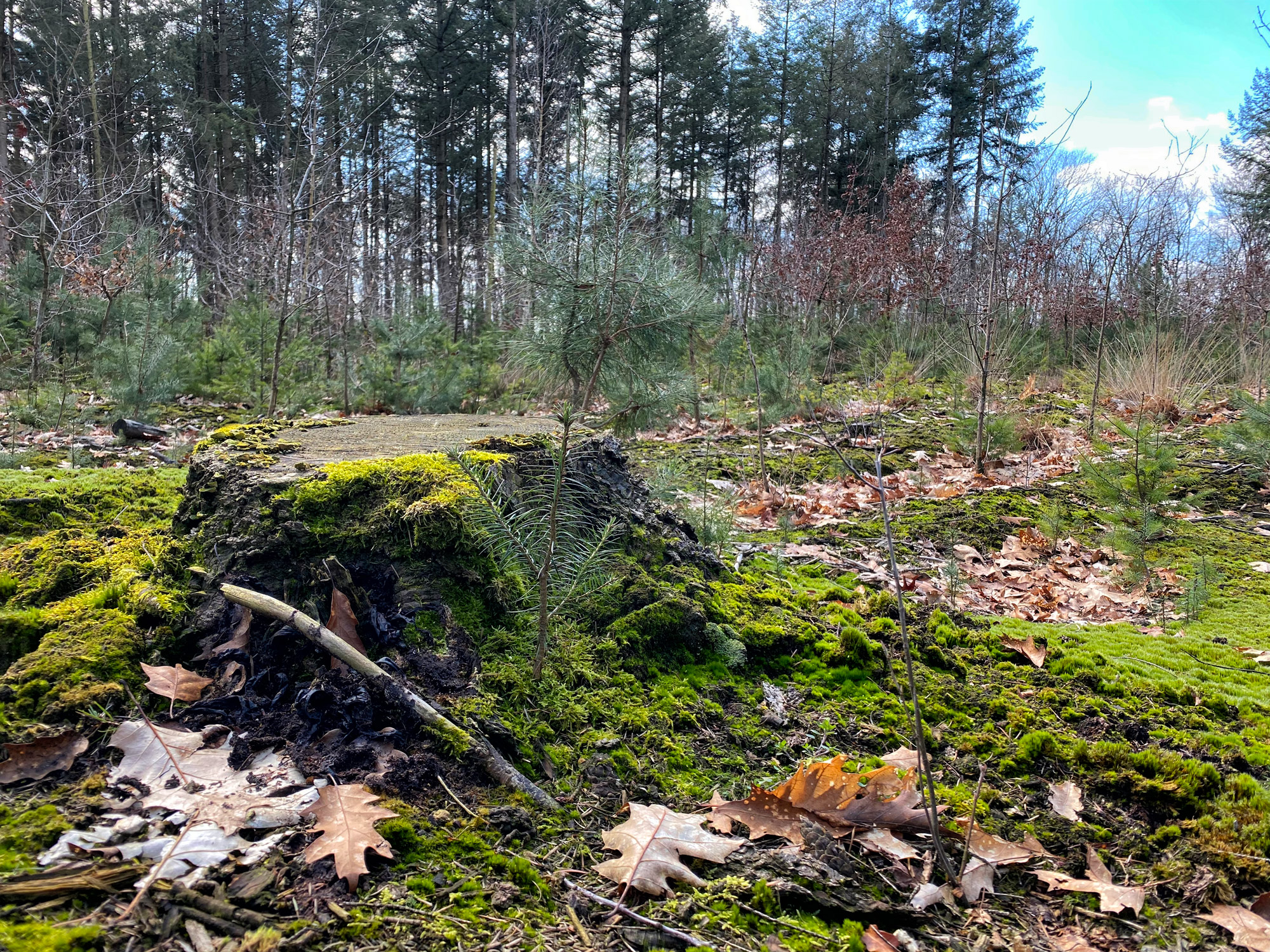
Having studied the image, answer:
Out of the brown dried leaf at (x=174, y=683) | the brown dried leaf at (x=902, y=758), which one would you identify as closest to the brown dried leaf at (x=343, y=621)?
the brown dried leaf at (x=174, y=683)

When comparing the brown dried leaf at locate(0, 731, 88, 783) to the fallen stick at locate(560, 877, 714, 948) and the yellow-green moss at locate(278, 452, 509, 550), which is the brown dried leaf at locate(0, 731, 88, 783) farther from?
the fallen stick at locate(560, 877, 714, 948)

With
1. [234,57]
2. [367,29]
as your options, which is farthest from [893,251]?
[234,57]

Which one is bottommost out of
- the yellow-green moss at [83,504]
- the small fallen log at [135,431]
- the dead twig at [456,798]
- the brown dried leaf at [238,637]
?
the dead twig at [456,798]

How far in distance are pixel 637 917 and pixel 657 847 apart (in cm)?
20

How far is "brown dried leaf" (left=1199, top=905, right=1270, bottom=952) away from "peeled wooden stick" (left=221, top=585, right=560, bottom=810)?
1405 mm

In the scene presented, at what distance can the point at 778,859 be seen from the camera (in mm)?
1524

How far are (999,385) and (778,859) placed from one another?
881 centimetres

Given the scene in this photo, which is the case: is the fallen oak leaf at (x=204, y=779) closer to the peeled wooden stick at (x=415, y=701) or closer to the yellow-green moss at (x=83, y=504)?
the peeled wooden stick at (x=415, y=701)

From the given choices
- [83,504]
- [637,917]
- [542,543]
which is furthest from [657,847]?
[83,504]

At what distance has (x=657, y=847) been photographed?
1512 millimetres

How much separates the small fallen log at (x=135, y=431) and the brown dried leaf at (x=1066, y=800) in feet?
23.5

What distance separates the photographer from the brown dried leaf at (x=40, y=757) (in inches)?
56.6

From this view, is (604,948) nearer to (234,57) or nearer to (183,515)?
(183,515)

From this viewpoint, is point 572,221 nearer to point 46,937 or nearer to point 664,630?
point 664,630
